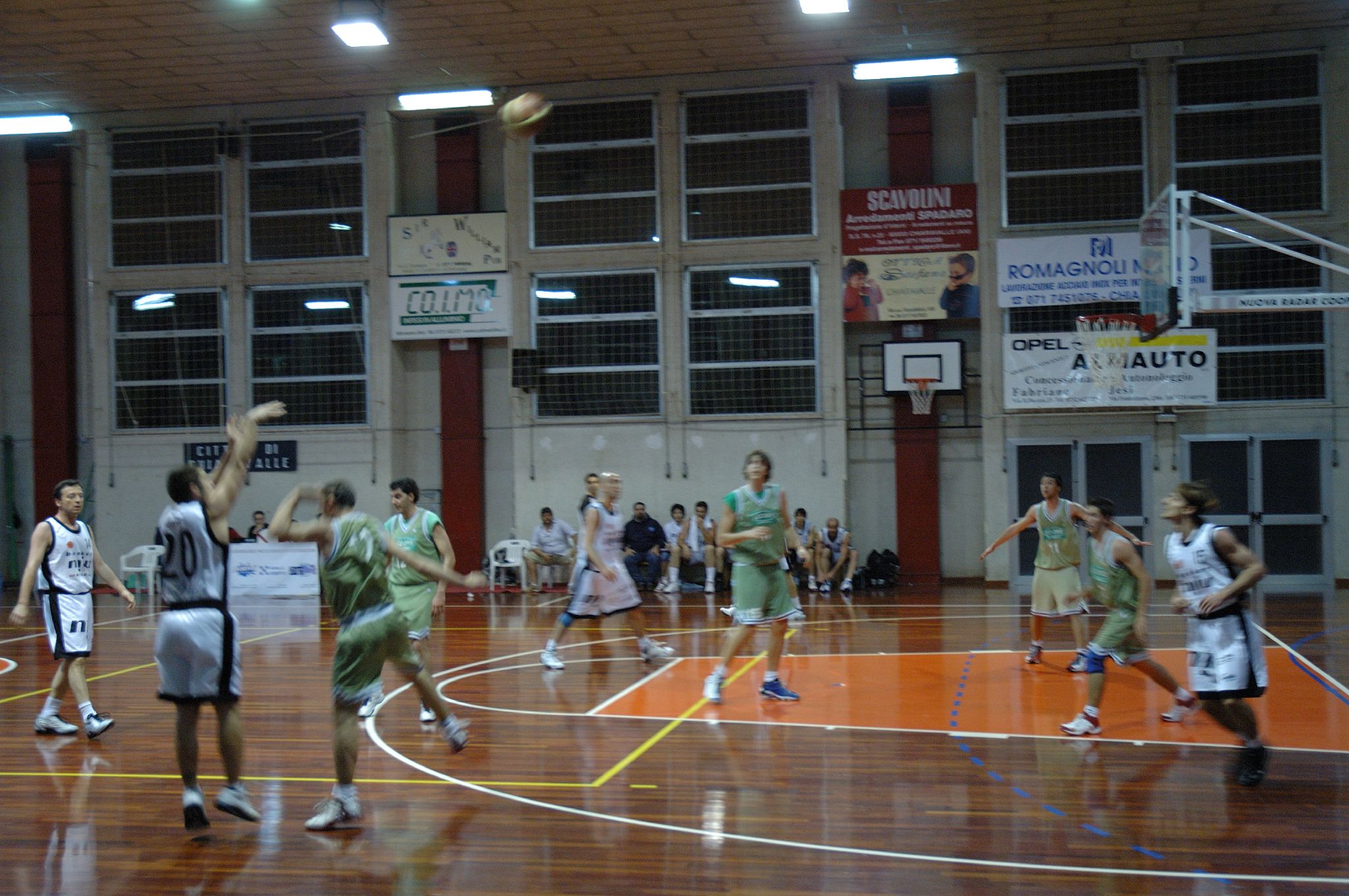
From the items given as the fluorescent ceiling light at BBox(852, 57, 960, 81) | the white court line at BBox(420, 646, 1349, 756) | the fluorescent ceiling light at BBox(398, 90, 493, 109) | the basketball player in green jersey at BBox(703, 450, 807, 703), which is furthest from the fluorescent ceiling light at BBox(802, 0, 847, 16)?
the white court line at BBox(420, 646, 1349, 756)

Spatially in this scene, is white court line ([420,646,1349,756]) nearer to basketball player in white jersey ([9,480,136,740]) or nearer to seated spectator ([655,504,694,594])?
basketball player in white jersey ([9,480,136,740])

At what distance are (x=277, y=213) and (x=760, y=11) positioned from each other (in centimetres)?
930

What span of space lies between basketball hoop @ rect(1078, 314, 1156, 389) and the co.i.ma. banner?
1740 mm

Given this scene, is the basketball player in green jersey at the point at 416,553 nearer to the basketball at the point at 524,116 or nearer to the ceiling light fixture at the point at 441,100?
the basketball at the point at 524,116

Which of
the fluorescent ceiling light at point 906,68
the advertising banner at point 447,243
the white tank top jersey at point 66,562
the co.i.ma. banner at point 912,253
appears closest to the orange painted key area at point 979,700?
the white tank top jersey at point 66,562

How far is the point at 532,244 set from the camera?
61.8ft

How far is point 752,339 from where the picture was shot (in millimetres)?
18281

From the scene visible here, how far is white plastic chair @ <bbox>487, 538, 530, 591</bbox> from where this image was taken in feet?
59.6

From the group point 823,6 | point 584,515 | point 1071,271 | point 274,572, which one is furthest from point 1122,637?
point 274,572

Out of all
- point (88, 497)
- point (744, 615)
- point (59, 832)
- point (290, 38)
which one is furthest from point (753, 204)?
point (59, 832)

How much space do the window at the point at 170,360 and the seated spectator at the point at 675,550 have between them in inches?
330

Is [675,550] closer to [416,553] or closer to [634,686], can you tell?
[634,686]

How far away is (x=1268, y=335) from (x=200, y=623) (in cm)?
1615

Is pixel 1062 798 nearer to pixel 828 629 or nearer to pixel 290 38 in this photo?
pixel 828 629
